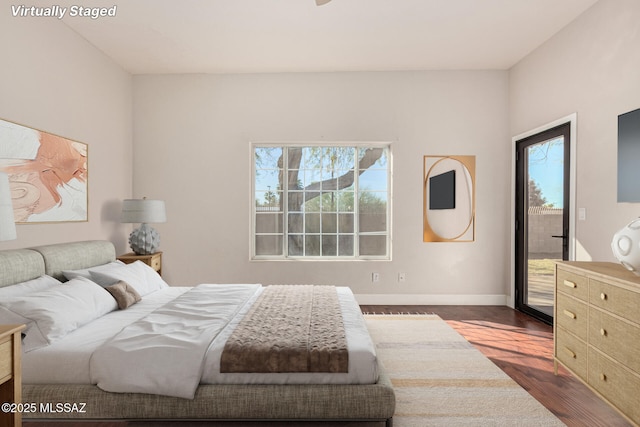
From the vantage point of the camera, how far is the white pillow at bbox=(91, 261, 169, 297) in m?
2.98

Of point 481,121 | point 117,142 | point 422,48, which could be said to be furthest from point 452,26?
point 117,142

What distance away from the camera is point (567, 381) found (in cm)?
269

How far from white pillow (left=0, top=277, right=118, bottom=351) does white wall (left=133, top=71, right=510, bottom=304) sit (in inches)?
85.0

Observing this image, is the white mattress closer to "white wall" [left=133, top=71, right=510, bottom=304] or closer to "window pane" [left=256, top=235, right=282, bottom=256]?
"white wall" [left=133, top=71, right=510, bottom=304]

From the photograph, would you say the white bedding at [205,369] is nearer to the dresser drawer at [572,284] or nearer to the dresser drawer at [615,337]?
the dresser drawer at [615,337]

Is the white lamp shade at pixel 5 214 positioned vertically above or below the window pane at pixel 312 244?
above

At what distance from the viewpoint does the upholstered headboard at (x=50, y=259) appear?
2502 mm

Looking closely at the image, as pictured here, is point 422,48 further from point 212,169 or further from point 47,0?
point 47,0

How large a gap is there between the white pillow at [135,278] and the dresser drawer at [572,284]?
10.4ft

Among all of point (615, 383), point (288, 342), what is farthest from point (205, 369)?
point (615, 383)

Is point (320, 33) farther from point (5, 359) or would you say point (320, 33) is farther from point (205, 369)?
point (5, 359)

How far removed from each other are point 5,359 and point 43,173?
87.5 inches

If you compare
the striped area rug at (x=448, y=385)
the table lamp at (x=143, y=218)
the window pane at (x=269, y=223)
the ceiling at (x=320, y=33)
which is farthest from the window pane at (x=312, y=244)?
the ceiling at (x=320, y=33)

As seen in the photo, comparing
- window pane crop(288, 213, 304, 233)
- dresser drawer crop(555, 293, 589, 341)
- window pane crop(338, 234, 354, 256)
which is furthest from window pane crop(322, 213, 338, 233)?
dresser drawer crop(555, 293, 589, 341)
